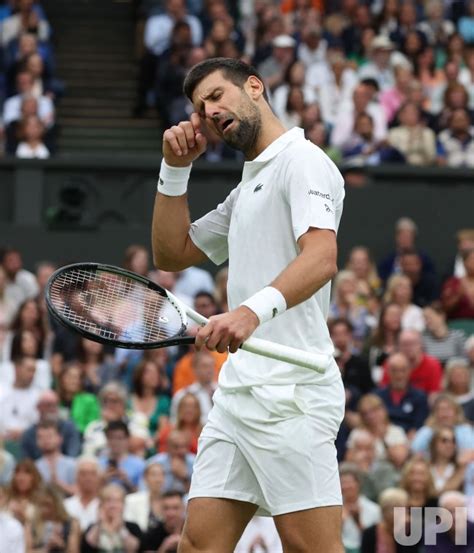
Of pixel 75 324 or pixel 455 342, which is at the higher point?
pixel 75 324

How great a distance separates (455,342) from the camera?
44.7 ft

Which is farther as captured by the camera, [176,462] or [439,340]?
[439,340]

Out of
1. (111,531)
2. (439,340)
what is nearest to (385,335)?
(439,340)

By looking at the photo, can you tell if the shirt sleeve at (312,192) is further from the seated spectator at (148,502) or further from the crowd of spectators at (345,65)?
the crowd of spectators at (345,65)

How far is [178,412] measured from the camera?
1163cm

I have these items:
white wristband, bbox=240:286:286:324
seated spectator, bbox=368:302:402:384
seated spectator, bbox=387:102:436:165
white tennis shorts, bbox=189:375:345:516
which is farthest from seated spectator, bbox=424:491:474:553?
seated spectator, bbox=387:102:436:165

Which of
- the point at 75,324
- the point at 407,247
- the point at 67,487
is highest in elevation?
the point at 75,324

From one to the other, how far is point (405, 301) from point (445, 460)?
108 inches

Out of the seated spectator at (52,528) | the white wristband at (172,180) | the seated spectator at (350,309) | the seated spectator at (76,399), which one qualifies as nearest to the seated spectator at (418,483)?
the seated spectator at (52,528)

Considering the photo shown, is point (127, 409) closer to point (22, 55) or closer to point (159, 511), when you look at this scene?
point (159, 511)

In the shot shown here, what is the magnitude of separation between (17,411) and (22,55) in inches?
208

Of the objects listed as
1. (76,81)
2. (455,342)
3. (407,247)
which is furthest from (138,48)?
(455,342)

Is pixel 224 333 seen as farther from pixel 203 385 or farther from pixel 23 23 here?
pixel 23 23

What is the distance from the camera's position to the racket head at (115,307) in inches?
224
